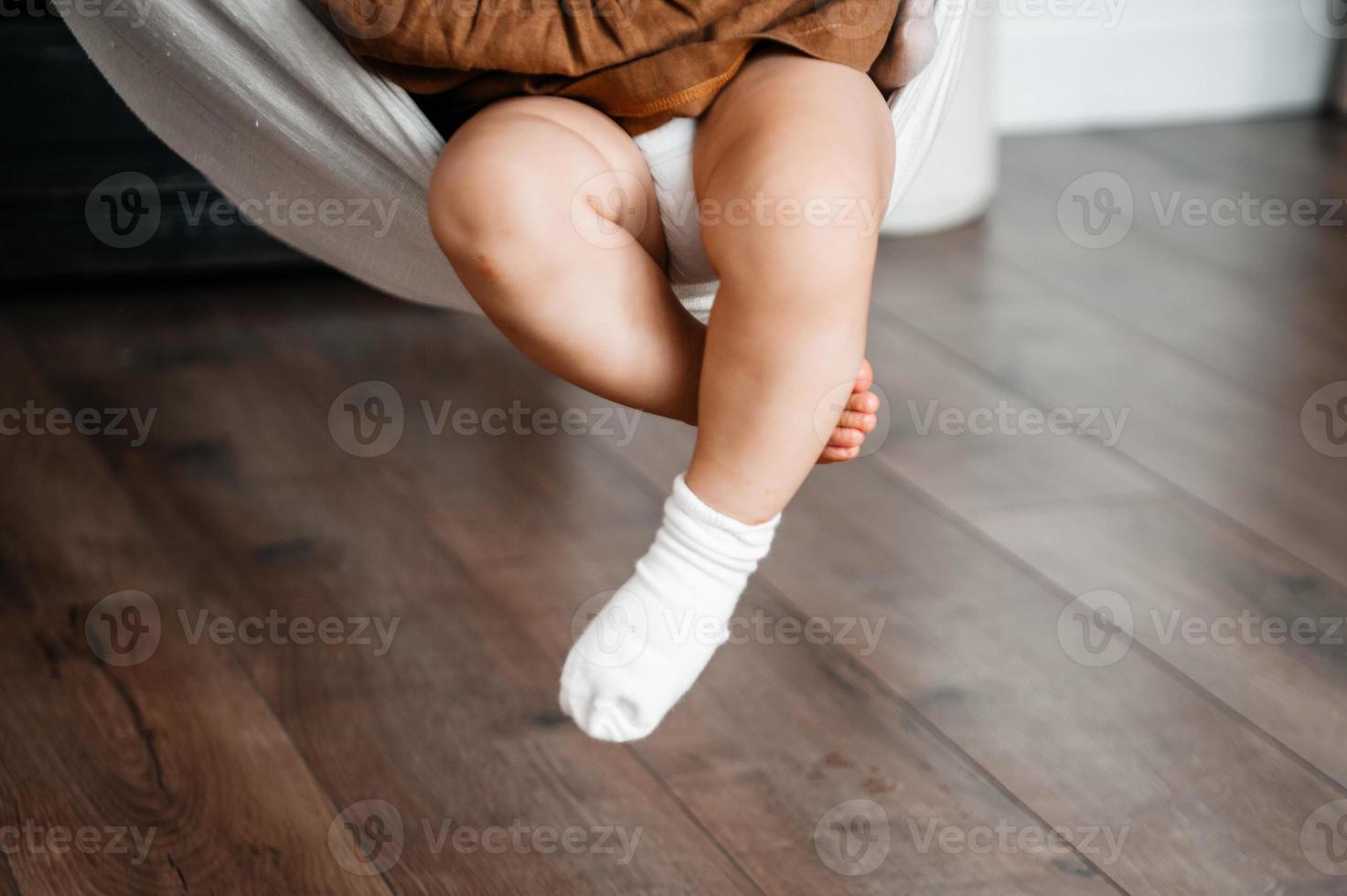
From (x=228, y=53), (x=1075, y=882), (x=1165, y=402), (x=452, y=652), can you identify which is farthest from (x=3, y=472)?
(x=1165, y=402)

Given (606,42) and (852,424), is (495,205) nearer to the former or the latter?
(606,42)

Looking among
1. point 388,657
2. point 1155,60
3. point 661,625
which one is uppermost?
point 661,625

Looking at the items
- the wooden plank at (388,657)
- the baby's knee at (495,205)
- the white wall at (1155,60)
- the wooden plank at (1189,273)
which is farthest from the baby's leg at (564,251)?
the white wall at (1155,60)

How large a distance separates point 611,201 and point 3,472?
79 centimetres

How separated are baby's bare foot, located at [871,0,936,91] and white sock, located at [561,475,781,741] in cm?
28

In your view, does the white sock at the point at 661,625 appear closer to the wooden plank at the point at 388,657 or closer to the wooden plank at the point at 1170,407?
the wooden plank at the point at 388,657

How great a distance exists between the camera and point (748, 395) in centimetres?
70

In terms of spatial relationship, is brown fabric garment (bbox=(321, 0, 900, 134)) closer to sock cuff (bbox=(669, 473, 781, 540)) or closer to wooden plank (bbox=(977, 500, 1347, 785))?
sock cuff (bbox=(669, 473, 781, 540))

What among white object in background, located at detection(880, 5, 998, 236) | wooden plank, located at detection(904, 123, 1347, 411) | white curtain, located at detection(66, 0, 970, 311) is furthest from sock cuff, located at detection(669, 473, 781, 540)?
white object in background, located at detection(880, 5, 998, 236)

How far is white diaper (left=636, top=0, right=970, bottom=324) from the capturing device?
79 cm

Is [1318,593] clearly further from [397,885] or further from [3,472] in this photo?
[3,472]

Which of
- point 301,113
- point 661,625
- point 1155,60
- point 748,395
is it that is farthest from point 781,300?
point 1155,60

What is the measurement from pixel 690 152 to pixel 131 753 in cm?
52

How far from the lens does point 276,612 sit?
111 cm
